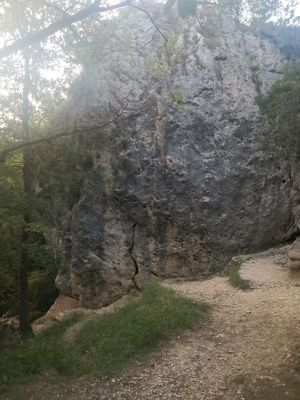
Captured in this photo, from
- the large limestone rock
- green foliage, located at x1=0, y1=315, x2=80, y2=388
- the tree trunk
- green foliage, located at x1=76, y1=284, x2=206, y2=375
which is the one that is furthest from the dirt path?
the tree trunk

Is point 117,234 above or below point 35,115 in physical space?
below

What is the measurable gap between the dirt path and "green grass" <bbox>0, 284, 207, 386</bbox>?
309 millimetres

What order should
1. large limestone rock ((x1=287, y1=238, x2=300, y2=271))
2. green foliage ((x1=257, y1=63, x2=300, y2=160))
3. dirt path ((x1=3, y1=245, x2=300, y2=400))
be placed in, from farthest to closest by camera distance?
1. green foliage ((x1=257, y1=63, x2=300, y2=160))
2. large limestone rock ((x1=287, y1=238, x2=300, y2=271))
3. dirt path ((x1=3, y1=245, x2=300, y2=400))

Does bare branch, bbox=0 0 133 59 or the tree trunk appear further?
the tree trunk

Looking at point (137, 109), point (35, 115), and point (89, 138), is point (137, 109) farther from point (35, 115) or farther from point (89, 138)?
point (35, 115)

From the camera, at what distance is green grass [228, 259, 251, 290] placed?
1096 centimetres

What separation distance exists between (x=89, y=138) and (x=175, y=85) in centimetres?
352

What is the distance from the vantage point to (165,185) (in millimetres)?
13938

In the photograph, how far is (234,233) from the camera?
14008mm

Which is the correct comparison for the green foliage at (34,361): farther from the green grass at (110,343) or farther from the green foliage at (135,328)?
the green foliage at (135,328)

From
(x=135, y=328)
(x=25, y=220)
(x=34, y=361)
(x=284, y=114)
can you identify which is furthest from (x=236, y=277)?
(x=34, y=361)

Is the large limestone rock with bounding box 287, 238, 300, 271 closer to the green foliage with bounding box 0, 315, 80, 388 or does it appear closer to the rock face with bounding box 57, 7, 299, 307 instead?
the rock face with bounding box 57, 7, 299, 307

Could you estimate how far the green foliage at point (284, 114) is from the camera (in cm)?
1177

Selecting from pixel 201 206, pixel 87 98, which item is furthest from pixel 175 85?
pixel 201 206
